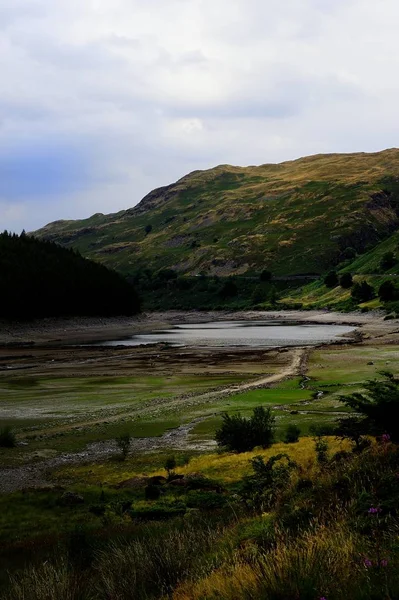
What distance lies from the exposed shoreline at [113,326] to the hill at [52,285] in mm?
3374

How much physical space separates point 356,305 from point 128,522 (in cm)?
13438

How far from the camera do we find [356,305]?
145m

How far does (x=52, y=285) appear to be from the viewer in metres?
138

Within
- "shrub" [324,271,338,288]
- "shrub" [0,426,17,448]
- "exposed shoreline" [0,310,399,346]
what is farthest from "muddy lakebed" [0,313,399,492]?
"shrub" [324,271,338,288]

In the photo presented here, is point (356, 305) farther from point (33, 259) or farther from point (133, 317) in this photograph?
point (33, 259)

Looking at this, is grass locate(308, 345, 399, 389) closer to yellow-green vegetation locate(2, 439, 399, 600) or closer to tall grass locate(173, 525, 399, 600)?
yellow-green vegetation locate(2, 439, 399, 600)

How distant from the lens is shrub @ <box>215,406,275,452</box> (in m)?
28.8

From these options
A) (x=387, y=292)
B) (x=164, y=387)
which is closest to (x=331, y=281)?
(x=387, y=292)

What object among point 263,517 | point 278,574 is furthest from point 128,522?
point 278,574

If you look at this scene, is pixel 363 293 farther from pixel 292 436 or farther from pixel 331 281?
pixel 292 436

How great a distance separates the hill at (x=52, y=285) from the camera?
12644 centimetres

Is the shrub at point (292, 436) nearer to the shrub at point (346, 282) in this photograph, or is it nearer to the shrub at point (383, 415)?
the shrub at point (383, 415)

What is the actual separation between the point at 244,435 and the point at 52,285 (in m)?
117

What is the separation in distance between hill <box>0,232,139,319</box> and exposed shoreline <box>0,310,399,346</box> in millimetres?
3374
